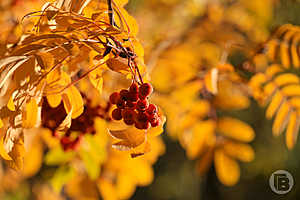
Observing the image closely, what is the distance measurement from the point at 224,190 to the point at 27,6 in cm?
528

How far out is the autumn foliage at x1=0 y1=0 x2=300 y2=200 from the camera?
70 cm

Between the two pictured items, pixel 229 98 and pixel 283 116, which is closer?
pixel 283 116

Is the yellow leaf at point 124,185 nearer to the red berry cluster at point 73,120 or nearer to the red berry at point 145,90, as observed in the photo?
the red berry cluster at point 73,120

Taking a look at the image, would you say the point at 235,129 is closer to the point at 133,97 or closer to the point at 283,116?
the point at 283,116

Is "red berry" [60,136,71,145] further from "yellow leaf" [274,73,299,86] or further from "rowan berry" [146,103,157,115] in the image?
"yellow leaf" [274,73,299,86]

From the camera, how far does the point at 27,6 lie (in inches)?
60.9

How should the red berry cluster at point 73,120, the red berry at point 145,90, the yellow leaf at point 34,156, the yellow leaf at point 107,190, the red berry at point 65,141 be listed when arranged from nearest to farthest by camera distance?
1. the red berry at point 145,90
2. the red berry cluster at point 73,120
3. the red berry at point 65,141
4. the yellow leaf at point 107,190
5. the yellow leaf at point 34,156

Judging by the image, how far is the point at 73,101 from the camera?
2.50ft

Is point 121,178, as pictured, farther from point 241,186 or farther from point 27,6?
point 241,186

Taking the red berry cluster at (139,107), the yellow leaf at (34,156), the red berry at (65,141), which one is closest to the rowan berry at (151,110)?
the red berry cluster at (139,107)

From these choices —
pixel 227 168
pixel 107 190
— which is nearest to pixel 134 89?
pixel 107 190

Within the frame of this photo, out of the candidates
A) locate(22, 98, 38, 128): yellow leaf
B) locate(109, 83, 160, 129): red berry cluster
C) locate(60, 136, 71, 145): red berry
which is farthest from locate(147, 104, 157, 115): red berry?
locate(60, 136, 71, 145): red berry

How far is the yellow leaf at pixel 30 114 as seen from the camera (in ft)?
2.36

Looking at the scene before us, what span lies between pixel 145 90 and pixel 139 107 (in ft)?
0.15
